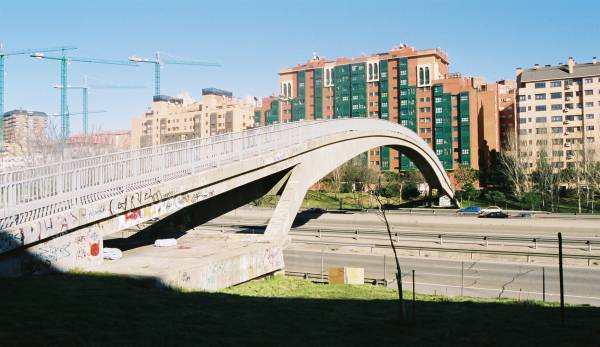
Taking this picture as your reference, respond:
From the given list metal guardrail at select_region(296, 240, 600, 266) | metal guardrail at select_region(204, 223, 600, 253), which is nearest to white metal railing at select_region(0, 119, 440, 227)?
metal guardrail at select_region(296, 240, 600, 266)

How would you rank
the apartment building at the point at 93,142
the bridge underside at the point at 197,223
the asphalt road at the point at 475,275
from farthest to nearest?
1. the apartment building at the point at 93,142
2. the asphalt road at the point at 475,275
3. the bridge underside at the point at 197,223

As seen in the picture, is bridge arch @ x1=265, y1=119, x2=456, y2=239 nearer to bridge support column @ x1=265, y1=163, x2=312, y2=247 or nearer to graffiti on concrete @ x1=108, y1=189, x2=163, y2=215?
bridge support column @ x1=265, y1=163, x2=312, y2=247

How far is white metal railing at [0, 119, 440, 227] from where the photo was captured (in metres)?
14.3

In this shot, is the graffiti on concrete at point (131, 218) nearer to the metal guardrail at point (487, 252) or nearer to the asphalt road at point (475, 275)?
the asphalt road at point (475, 275)

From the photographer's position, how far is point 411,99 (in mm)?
90938

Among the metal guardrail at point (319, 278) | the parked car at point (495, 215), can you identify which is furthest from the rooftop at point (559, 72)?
the metal guardrail at point (319, 278)

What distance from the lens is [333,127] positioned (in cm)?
3112

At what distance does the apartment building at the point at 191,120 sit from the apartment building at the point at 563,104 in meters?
69.5

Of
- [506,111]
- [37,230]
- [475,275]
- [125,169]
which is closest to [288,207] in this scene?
[475,275]

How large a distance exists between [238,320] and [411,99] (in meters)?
84.8

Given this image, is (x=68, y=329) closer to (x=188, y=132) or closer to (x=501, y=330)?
(x=501, y=330)

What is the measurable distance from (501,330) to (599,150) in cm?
7040

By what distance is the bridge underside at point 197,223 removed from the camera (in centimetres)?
1470

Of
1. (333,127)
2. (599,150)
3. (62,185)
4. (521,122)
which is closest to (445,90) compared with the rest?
(521,122)
